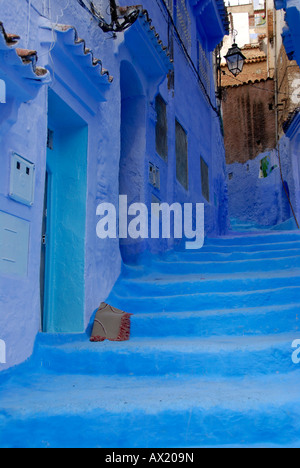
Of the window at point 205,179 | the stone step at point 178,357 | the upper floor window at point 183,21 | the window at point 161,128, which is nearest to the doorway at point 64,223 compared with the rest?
the stone step at point 178,357

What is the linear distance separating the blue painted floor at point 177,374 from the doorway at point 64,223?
0.36 m

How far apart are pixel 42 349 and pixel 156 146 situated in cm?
428

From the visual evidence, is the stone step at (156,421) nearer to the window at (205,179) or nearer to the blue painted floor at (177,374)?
the blue painted floor at (177,374)

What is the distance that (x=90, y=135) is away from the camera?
204 inches

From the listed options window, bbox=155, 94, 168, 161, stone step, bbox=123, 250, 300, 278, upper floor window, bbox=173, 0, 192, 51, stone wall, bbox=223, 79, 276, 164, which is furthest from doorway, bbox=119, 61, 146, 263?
stone wall, bbox=223, 79, 276, 164

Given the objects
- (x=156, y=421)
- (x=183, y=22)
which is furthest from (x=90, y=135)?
(x=183, y=22)

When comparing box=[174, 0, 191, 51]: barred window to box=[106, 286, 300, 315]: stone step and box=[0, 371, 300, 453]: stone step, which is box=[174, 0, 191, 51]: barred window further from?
box=[0, 371, 300, 453]: stone step

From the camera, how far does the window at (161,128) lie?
7727 mm

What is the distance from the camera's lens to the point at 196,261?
7.05 meters

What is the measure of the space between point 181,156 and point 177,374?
226 inches

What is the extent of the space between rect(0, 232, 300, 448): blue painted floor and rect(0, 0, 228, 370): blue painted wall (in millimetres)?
379

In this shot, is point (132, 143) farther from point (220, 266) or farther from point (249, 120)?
point (249, 120)
